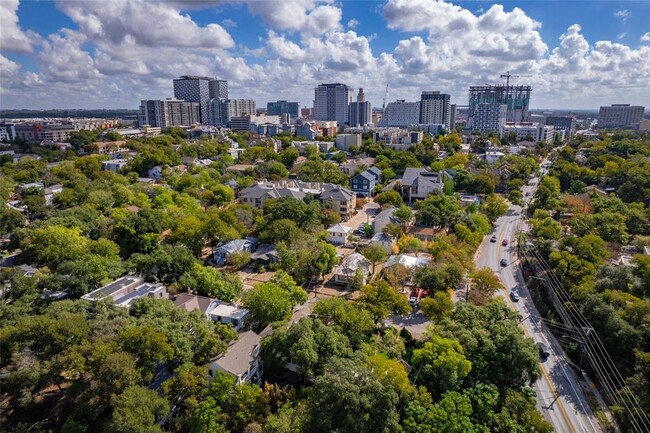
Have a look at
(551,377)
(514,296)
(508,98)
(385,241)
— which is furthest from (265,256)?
(508,98)

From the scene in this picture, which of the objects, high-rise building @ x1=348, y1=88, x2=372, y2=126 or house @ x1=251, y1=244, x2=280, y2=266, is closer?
house @ x1=251, y1=244, x2=280, y2=266

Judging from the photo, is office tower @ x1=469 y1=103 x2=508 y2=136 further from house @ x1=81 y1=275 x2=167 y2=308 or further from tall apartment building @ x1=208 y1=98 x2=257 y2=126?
house @ x1=81 y1=275 x2=167 y2=308

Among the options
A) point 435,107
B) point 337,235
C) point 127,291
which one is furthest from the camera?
point 435,107

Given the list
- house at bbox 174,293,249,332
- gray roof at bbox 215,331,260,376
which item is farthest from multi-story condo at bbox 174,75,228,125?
gray roof at bbox 215,331,260,376

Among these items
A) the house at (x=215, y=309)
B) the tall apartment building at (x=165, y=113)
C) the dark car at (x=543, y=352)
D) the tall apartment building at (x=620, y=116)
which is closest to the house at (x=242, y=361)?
the house at (x=215, y=309)

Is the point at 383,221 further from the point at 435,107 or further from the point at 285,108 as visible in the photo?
the point at 285,108

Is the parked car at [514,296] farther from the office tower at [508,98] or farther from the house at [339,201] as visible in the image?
the office tower at [508,98]
